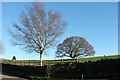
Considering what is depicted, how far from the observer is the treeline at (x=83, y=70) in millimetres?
33719

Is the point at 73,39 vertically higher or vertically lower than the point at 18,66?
higher

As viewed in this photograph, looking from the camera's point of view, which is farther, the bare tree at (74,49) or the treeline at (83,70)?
the bare tree at (74,49)

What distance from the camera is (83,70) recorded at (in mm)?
36312

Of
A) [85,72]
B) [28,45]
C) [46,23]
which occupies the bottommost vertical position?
[85,72]

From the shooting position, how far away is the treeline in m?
33.7

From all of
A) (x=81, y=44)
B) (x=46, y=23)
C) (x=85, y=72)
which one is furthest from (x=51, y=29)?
(x=85, y=72)

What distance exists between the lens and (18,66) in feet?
157

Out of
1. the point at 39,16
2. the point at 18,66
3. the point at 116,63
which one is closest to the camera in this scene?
the point at 116,63

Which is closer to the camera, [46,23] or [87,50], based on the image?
[46,23]

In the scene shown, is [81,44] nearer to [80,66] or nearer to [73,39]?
[73,39]

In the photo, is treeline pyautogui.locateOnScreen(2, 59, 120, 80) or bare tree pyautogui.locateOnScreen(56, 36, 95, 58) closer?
treeline pyautogui.locateOnScreen(2, 59, 120, 80)

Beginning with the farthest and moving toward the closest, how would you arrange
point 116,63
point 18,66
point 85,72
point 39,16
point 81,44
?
point 81,44 → point 39,16 → point 18,66 → point 85,72 → point 116,63

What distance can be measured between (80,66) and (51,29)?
19252 millimetres

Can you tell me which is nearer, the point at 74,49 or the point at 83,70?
the point at 83,70
